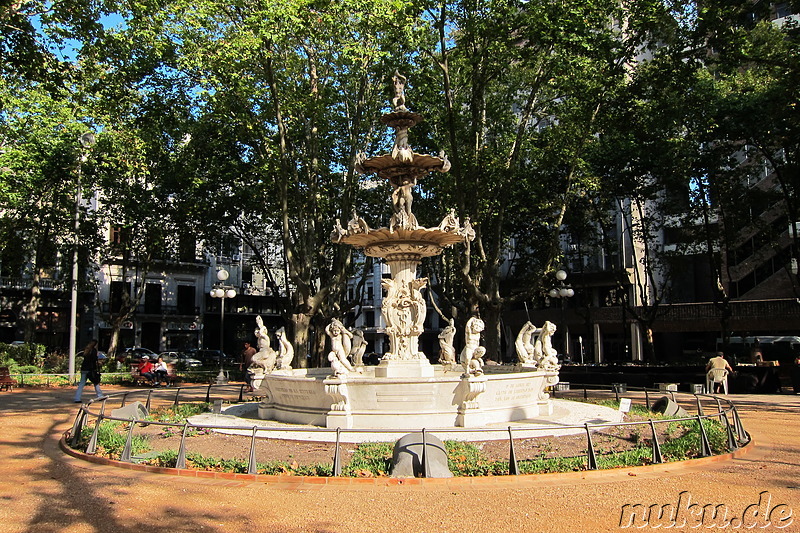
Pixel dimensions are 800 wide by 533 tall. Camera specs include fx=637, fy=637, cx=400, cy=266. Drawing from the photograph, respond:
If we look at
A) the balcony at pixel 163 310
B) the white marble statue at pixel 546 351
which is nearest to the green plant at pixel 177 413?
the white marble statue at pixel 546 351

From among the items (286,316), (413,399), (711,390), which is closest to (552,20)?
(413,399)

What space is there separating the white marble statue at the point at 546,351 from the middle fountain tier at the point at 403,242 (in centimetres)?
273

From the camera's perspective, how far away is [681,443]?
9.92 metres

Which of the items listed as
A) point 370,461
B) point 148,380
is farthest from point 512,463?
point 148,380

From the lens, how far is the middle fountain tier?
14.0 metres

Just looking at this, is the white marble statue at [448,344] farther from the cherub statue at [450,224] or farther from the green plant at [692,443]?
the green plant at [692,443]

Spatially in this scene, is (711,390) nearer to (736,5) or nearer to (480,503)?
(736,5)

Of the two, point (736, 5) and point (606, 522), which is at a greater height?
point (736, 5)

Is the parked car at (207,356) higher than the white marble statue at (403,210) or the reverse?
the reverse

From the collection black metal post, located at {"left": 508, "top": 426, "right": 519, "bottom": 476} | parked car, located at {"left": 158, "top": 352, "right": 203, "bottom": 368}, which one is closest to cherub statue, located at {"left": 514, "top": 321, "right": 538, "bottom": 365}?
black metal post, located at {"left": 508, "top": 426, "right": 519, "bottom": 476}

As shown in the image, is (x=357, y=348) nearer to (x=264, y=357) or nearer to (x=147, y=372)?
(x=264, y=357)

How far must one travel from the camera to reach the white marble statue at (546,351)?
48.6 ft

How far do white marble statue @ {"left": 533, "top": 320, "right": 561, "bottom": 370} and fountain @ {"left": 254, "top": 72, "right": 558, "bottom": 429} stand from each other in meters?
0.02

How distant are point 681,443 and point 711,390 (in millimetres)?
12493
